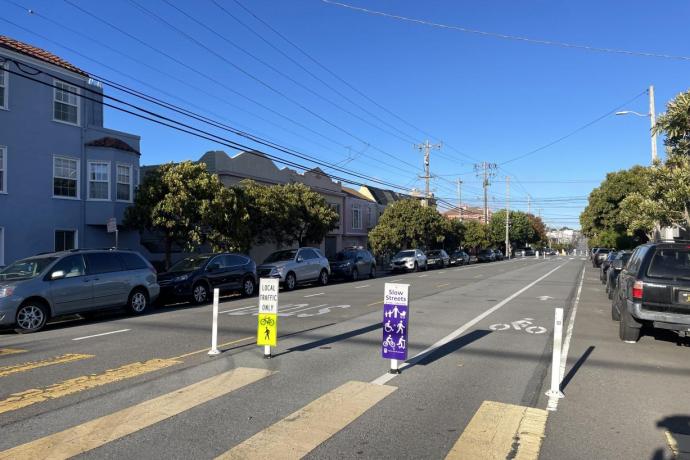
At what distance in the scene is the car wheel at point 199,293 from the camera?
16.7 m

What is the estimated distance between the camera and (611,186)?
40.7 metres

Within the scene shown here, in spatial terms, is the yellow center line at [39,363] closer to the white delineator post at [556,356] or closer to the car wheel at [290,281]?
the white delineator post at [556,356]

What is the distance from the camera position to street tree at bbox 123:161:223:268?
19.8 m

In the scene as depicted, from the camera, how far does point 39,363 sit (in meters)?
7.91

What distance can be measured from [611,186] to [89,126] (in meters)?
35.1

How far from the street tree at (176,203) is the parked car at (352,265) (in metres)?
9.00

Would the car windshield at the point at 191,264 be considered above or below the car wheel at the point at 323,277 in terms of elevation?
above

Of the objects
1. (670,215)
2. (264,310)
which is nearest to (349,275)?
(670,215)

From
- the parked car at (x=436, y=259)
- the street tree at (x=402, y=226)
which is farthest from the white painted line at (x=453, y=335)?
the parked car at (x=436, y=259)

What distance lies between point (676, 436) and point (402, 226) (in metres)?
39.1

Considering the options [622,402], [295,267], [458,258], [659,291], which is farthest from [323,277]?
[458,258]

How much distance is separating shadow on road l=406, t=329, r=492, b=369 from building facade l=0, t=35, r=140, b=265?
14644mm

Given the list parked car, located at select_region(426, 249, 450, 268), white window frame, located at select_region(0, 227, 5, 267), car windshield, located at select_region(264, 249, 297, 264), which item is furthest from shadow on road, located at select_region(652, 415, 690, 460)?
parked car, located at select_region(426, 249, 450, 268)

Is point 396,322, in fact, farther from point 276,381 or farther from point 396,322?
point 276,381
